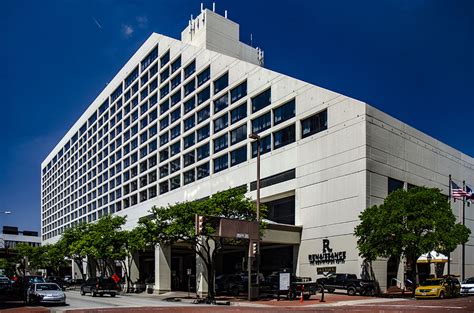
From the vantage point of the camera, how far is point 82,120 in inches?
4980

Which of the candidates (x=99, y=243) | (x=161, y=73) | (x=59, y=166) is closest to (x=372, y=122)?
(x=99, y=243)

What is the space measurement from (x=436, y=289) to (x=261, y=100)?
3085 centimetres

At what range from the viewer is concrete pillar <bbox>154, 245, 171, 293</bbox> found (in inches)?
2192

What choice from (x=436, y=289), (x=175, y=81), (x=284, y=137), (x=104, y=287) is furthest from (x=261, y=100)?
(x=436, y=289)

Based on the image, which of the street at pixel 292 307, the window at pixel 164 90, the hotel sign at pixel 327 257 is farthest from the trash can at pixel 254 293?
the window at pixel 164 90

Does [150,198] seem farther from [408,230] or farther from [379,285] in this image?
[408,230]

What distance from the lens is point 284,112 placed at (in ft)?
187

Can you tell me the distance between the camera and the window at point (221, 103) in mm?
68312

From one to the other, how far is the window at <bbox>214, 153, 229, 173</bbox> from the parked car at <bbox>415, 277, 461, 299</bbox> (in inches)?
1321

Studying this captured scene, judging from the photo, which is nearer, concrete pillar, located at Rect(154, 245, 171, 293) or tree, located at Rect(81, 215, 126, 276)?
concrete pillar, located at Rect(154, 245, 171, 293)

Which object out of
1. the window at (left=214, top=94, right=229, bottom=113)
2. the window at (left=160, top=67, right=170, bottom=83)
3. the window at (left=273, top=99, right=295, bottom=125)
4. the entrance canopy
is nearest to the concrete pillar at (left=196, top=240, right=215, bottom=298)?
the window at (left=273, top=99, right=295, bottom=125)

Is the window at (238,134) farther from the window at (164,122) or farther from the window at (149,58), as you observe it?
the window at (149,58)

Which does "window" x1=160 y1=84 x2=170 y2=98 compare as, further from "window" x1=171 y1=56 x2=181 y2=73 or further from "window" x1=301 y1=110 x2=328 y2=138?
"window" x1=301 y1=110 x2=328 y2=138

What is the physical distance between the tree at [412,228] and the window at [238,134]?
81.5 ft
